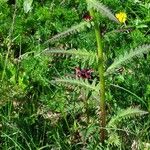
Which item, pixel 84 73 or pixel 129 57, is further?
pixel 84 73

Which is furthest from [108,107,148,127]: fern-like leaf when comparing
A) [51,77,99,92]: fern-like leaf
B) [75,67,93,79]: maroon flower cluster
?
[75,67,93,79]: maroon flower cluster

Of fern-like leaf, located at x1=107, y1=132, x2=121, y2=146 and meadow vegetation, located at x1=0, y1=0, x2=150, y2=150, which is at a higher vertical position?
meadow vegetation, located at x1=0, y1=0, x2=150, y2=150

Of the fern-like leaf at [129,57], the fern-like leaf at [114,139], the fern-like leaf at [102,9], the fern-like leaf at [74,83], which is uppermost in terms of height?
the fern-like leaf at [102,9]

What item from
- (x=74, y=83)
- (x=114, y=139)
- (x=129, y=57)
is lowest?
(x=114, y=139)

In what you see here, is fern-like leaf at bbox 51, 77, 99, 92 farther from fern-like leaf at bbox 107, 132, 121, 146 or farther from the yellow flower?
the yellow flower

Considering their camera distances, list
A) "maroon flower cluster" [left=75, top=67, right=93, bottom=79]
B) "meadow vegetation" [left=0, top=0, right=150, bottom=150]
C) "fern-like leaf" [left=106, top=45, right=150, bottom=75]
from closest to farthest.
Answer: "fern-like leaf" [left=106, top=45, right=150, bottom=75], "meadow vegetation" [left=0, top=0, right=150, bottom=150], "maroon flower cluster" [left=75, top=67, right=93, bottom=79]

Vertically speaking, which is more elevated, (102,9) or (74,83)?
(102,9)

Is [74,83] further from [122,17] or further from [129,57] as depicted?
[122,17]

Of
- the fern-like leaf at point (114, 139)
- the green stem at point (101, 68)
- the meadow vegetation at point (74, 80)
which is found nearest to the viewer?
the green stem at point (101, 68)

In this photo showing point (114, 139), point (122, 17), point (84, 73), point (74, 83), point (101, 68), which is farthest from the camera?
point (122, 17)

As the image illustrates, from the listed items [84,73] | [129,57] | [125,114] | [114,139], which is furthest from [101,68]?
[84,73]

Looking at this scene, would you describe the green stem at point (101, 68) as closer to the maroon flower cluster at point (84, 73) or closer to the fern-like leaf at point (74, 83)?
the fern-like leaf at point (74, 83)

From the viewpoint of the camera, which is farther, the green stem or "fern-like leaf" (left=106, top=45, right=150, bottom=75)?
"fern-like leaf" (left=106, top=45, right=150, bottom=75)

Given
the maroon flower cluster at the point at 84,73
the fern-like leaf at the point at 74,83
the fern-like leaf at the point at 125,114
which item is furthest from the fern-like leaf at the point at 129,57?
the maroon flower cluster at the point at 84,73
